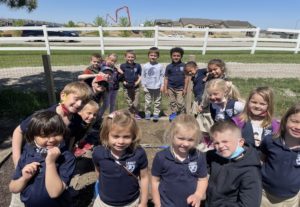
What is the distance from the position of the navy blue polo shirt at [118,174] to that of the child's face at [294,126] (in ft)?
4.06

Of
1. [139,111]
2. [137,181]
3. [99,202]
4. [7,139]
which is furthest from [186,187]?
[139,111]

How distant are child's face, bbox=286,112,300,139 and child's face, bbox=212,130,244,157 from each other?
0.54 meters

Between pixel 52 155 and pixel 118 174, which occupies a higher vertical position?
pixel 52 155

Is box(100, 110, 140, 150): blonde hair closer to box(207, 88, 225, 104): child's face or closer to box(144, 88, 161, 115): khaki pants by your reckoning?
box(207, 88, 225, 104): child's face

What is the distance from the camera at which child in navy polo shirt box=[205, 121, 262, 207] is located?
2.40m

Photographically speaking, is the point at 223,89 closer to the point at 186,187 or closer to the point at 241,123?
the point at 241,123

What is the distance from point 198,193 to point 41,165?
1243 millimetres

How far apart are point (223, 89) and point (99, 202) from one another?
1848mm

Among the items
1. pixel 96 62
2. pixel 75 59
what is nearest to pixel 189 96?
pixel 96 62

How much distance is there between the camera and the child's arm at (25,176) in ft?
7.40

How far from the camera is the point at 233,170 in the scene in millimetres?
2406

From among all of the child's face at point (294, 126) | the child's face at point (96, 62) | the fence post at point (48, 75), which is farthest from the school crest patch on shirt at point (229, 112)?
the fence post at point (48, 75)

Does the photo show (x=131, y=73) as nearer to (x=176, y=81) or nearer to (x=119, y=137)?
(x=176, y=81)

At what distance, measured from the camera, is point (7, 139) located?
5.57 meters
